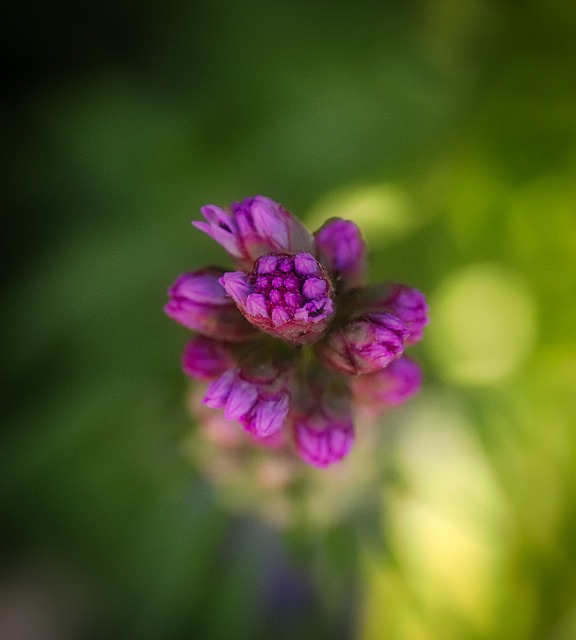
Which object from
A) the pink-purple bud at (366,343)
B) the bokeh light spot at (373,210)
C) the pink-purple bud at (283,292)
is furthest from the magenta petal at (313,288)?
the bokeh light spot at (373,210)

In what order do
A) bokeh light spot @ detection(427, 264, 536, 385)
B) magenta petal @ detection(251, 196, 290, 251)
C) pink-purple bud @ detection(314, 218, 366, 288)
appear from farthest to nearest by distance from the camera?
bokeh light spot @ detection(427, 264, 536, 385) → pink-purple bud @ detection(314, 218, 366, 288) → magenta petal @ detection(251, 196, 290, 251)

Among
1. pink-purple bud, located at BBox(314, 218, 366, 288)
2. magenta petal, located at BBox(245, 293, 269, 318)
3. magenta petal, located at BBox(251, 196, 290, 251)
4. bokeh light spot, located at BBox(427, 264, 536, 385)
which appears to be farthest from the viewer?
bokeh light spot, located at BBox(427, 264, 536, 385)

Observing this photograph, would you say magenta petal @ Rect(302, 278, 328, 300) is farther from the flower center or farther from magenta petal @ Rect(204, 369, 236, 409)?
magenta petal @ Rect(204, 369, 236, 409)

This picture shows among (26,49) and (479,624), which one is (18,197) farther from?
(479,624)

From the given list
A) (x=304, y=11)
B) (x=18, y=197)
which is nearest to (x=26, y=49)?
(x=18, y=197)

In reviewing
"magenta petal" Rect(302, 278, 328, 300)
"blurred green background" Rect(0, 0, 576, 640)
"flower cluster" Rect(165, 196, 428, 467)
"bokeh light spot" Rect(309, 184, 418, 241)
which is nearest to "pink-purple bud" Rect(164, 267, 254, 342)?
"flower cluster" Rect(165, 196, 428, 467)

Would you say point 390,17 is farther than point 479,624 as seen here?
Yes

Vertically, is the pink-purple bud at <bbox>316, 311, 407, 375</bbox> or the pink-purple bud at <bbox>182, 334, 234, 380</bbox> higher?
the pink-purple bud at <bbox>182, 334, 234, 380</bbox>
